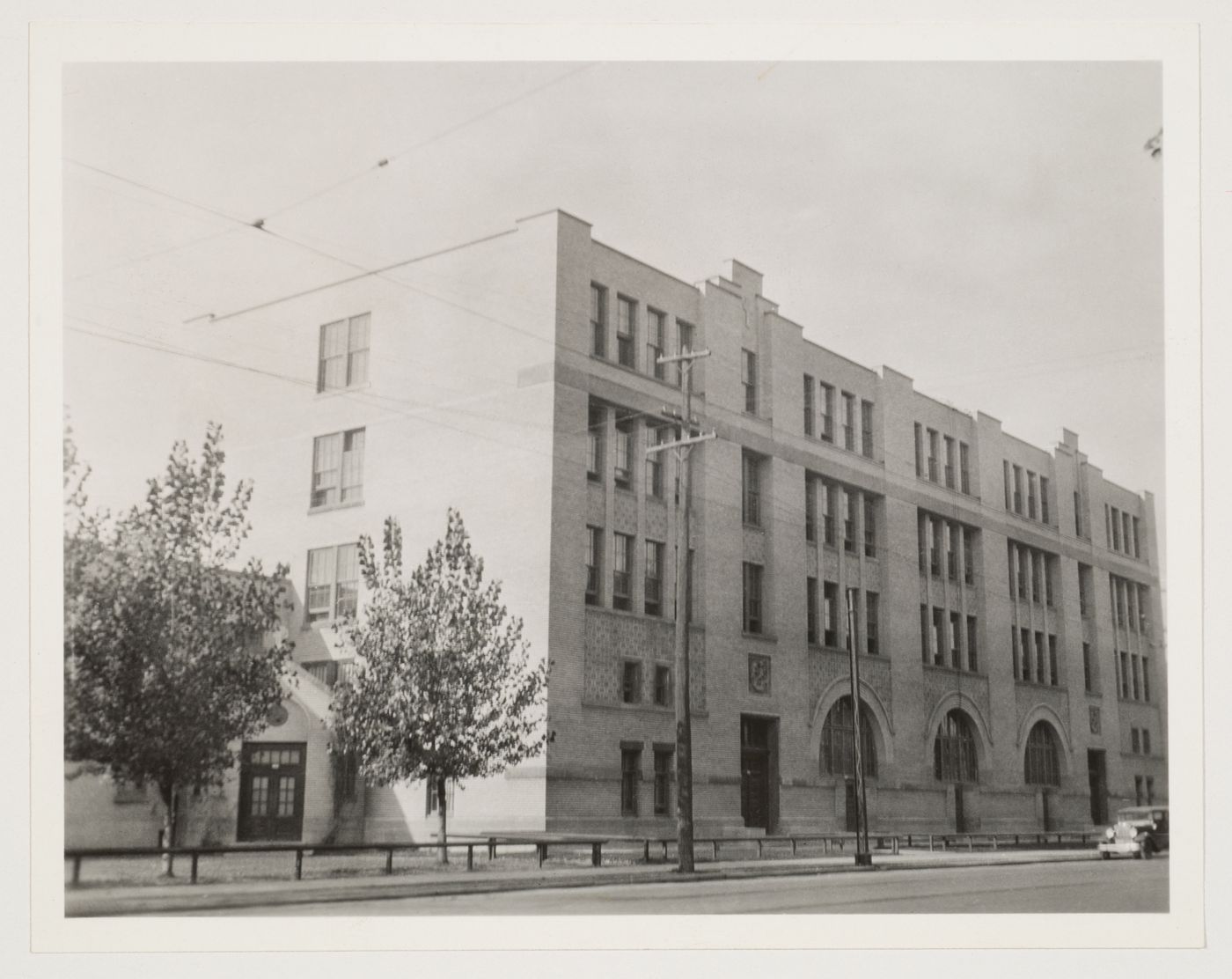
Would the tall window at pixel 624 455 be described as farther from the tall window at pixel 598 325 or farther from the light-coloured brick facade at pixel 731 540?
the tall window at pixel 598 325

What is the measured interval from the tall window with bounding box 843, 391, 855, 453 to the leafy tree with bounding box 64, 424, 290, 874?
789 cm

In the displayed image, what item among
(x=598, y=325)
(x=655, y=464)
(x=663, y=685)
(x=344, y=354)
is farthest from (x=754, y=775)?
(x=344, y=354)

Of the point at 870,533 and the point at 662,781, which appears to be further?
the point at 870,533

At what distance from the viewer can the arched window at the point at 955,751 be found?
19.6 meters

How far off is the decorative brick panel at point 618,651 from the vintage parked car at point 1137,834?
5.55m

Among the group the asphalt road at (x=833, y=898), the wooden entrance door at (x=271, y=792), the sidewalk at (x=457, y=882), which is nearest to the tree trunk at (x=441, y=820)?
the sidewalk at (x=457, y=882)

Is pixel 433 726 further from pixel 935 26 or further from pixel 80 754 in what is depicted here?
pixel 935 26

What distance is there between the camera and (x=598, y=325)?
1808 centimetres

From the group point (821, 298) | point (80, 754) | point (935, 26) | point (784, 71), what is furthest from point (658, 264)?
point (80, 754)

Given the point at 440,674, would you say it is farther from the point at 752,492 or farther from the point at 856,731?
the point at 856,731

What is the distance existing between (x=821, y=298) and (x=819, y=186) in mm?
1646

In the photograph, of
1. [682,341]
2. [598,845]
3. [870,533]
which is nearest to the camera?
[598,845]

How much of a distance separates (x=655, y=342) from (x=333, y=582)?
5402 millimetres

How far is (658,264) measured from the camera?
Result: 1612 centimetres
